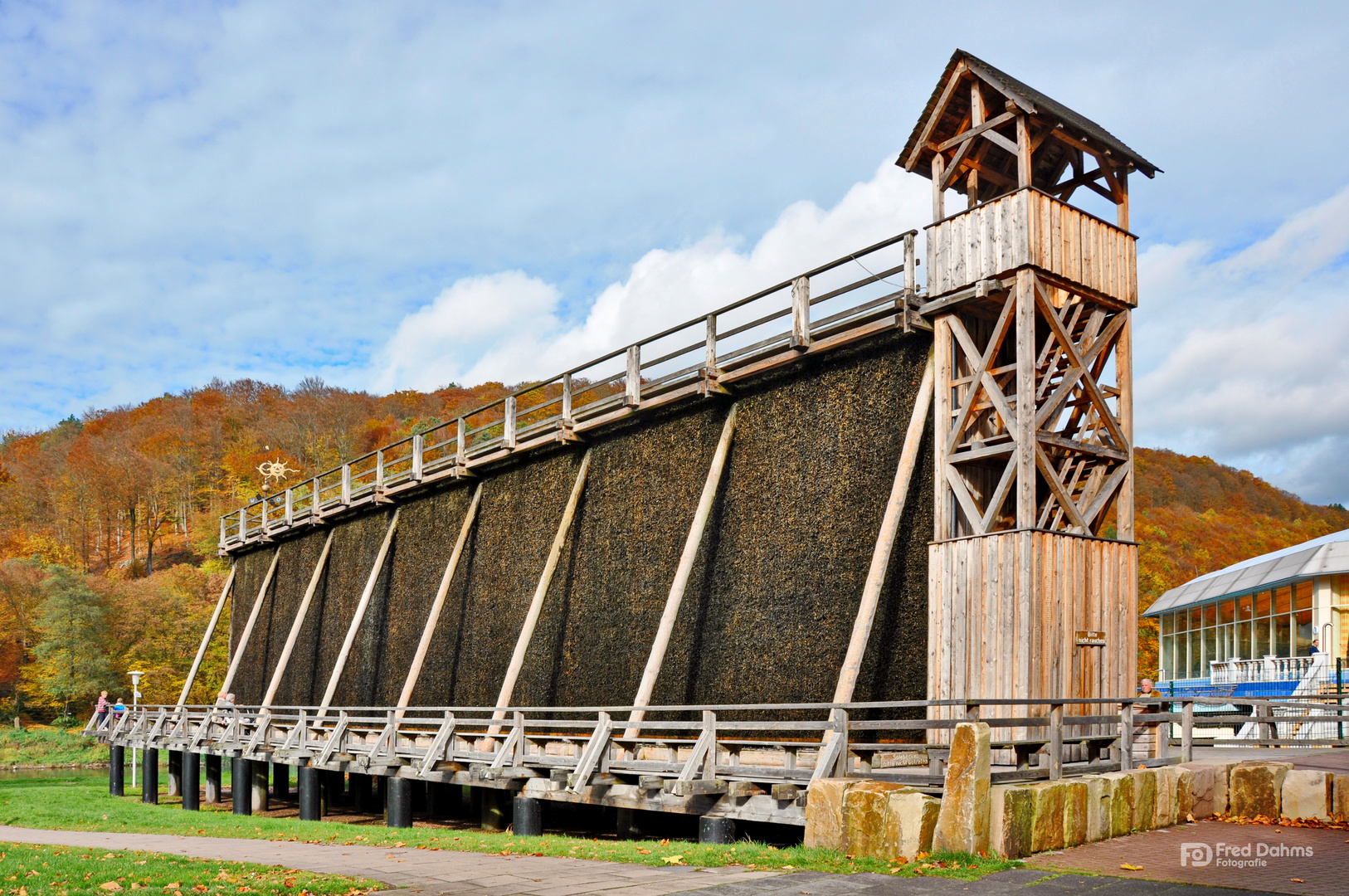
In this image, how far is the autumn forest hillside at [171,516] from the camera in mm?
57938

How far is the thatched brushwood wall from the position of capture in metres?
14.6

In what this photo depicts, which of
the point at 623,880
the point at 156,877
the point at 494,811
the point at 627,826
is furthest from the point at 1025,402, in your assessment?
the point at 494,811

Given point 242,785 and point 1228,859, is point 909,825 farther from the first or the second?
point 242,785

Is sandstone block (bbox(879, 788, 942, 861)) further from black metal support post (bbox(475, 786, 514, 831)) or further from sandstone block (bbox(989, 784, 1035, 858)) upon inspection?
black metal support post (bbox(475, 786, 514, 831))

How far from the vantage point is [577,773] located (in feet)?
46.3

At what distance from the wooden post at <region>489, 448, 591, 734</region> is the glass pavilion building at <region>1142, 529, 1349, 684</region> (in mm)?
21059

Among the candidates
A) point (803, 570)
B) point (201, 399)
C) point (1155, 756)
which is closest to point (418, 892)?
point (803, 570)

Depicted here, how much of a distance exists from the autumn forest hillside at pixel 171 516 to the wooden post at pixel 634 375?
3942 cm

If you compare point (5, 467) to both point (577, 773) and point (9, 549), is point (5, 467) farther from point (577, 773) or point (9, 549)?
point (577, 773)

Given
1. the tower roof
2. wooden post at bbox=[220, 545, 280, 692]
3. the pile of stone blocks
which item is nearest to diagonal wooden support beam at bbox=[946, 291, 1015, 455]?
the tower roof

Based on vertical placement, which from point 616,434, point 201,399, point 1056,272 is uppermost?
point 201,399

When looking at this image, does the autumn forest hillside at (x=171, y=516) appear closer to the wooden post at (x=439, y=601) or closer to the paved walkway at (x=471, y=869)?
the wooden post at (x=439, y=601)

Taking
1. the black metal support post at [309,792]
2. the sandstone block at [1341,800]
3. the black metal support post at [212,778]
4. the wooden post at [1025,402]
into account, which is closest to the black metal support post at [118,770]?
the black metal support post at [212,778]

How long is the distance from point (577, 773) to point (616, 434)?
7459 mm
